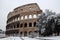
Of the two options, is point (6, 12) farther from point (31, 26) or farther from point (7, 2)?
point (31, 26)

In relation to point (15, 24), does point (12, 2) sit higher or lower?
higher

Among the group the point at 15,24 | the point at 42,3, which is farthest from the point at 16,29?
the point at 42,3

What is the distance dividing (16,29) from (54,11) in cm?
52

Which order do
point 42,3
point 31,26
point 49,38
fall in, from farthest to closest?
point 31,26
point 42,3
point 49,38

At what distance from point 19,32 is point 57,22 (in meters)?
0.50

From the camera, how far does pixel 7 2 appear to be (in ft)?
6.91

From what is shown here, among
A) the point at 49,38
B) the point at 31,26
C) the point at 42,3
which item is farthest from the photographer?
the point at 31,26

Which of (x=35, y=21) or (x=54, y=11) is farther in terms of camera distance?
(x=35, y=21)

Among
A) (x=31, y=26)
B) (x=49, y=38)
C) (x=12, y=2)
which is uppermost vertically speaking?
(x=12, y=2)

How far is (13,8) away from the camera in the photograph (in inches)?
82.3

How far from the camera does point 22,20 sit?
2.22m

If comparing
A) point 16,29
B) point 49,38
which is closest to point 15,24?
point 16,29

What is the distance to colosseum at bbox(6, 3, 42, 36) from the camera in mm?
2113

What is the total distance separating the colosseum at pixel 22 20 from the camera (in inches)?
83.2
